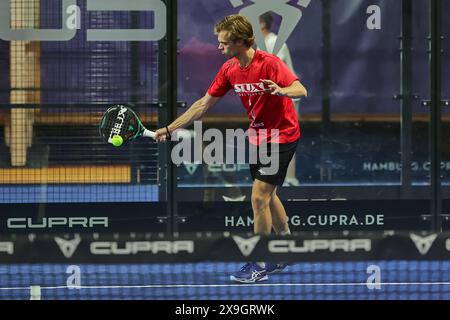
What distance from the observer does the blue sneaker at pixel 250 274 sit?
6.57 meters

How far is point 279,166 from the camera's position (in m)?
6.78

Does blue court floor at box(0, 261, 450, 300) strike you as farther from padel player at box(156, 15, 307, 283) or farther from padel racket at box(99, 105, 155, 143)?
padel racket at box(99, 105, 155, 143)

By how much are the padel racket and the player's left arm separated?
807 millimetres

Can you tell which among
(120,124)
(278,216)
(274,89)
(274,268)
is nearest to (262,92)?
(274,89)

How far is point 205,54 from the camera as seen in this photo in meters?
7.54

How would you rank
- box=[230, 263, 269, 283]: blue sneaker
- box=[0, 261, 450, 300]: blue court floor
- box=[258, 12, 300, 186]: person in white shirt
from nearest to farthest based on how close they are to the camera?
box=[0, 261, 450, 300]: blue court floor, box=[230, 263, 269, 283]: blue sneaker, box=[258, 12, 300, 186]: person in white shirt

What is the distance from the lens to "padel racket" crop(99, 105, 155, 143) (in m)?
6.75

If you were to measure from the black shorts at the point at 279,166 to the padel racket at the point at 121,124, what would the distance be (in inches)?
28.4

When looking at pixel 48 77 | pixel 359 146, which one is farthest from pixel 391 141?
pixel 48 77

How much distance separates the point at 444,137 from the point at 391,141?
36 cm

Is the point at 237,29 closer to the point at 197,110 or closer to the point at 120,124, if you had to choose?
the point at 197,110

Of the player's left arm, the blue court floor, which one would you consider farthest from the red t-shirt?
the blue court floor

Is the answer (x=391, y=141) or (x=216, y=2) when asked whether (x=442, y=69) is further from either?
(x=216, y=2)
